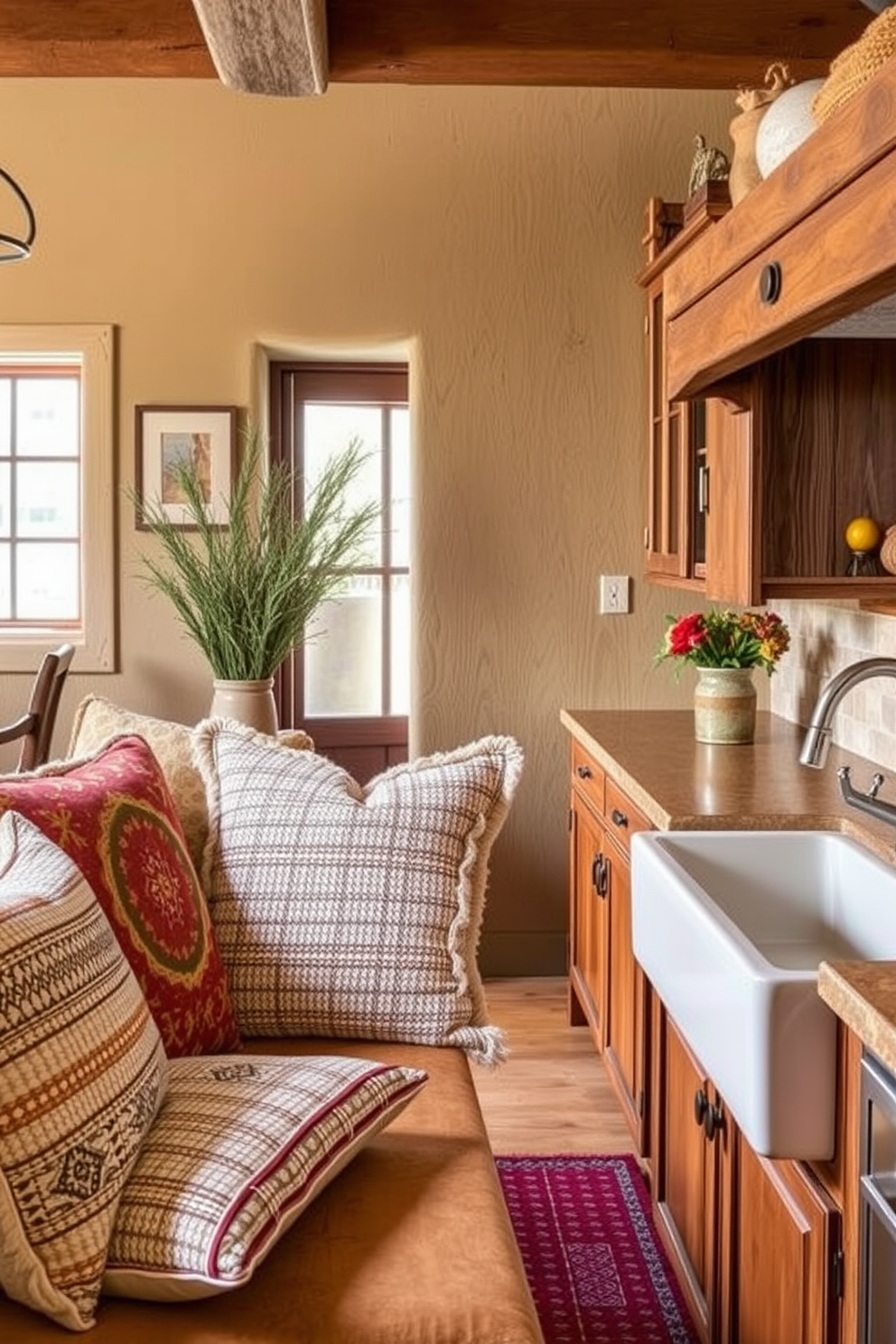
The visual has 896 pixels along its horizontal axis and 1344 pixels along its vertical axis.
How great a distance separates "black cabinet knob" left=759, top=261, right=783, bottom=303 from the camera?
5.39 ft

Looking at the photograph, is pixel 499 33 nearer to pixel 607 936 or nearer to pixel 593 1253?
pixel 607 936

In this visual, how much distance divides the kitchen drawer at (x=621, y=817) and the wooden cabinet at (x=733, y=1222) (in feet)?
1.31

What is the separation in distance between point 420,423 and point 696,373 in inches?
79.0

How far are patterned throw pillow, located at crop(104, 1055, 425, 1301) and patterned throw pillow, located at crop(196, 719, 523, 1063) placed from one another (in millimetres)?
344

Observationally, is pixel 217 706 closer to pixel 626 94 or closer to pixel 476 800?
pixel 476 800

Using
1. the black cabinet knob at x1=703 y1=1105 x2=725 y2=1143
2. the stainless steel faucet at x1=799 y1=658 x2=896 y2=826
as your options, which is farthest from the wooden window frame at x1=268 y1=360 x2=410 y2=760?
the black cabinet knob at x1=703 y1=1105 x2=725 y2=1143

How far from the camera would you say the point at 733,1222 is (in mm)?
1854

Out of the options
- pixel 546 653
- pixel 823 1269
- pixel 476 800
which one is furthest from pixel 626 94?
pixel 823 1269

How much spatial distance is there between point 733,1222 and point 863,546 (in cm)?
131

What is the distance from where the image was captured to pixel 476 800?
2.12m

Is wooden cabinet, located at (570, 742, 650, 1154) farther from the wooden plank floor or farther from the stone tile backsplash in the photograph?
the stone tile backsplash

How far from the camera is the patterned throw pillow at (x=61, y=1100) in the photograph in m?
1.25

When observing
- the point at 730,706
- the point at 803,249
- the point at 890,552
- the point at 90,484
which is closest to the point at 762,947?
the point at 890,552

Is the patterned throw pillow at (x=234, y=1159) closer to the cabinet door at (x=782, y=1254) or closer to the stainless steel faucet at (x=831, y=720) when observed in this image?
the cabinet door at (x=782, y=1254)
